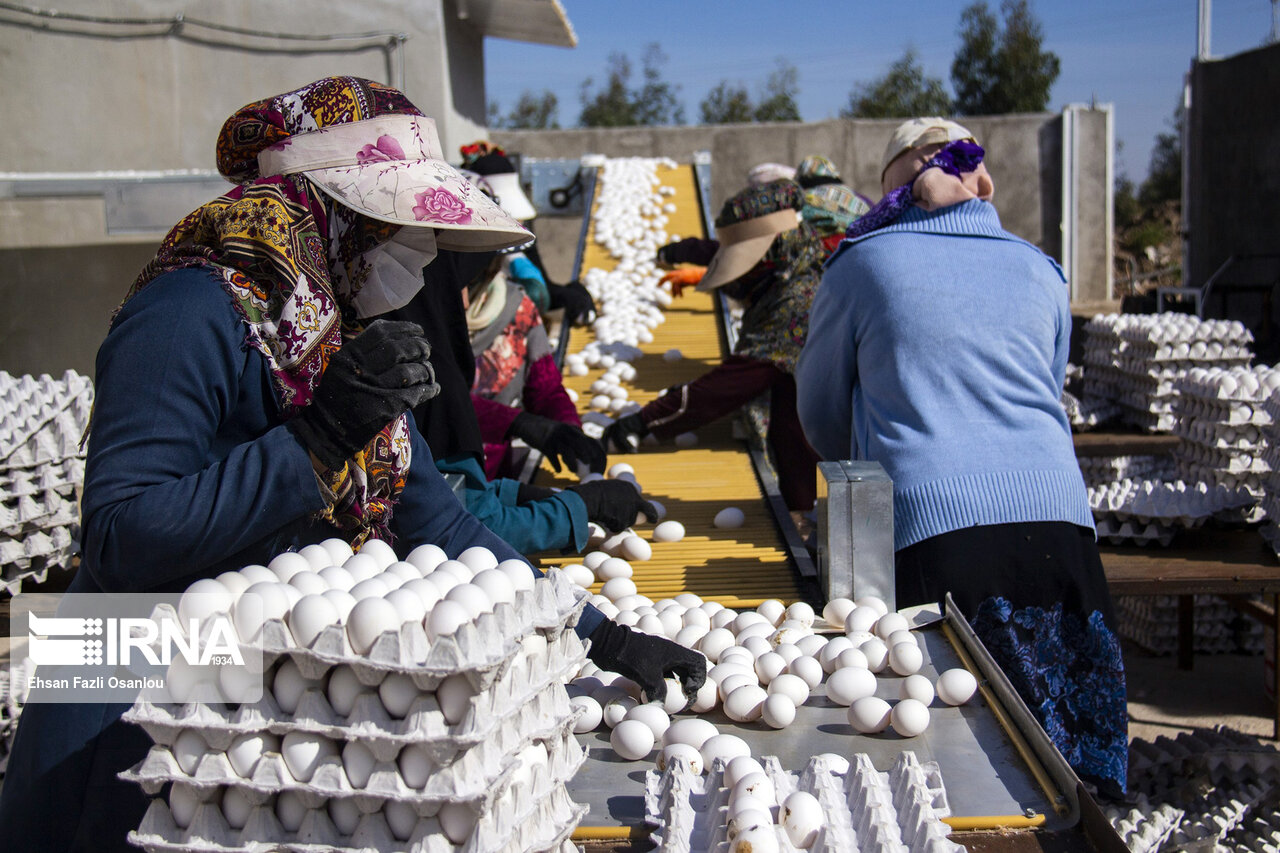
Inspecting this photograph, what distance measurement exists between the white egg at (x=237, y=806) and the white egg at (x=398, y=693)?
0.66 feet

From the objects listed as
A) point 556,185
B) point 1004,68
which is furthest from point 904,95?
point 556,185

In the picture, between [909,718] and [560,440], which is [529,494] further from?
[909,718]

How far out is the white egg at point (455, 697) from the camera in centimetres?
109

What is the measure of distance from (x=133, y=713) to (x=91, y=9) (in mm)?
9006

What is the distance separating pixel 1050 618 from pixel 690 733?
1.03 m

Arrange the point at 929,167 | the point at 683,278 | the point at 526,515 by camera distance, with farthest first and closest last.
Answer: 1. the point at 683,278
2. the point at 526,515
3. the point at 929,167

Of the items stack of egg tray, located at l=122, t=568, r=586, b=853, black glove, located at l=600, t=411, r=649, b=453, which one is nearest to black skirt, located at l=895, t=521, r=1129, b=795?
stack of egg tray, located at l=122, t=568, r=586, b=853

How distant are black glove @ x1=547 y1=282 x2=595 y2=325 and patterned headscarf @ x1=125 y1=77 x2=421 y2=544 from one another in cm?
408

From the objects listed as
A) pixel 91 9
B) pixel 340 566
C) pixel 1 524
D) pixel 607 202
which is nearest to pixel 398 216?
pixel 340 566

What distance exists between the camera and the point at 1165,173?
2683 centimetres

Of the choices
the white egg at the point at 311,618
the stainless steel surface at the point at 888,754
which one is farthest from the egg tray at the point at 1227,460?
the white egg at the point at 311,618

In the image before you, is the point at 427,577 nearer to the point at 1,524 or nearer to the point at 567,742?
the point at 567,742

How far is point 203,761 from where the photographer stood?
1.12m

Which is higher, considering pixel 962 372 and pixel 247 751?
pixel 962 372
